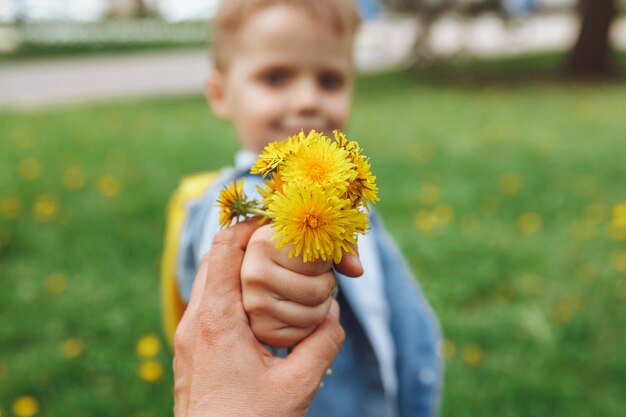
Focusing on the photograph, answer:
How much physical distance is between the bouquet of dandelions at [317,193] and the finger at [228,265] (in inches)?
4.6

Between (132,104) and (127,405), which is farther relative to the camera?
(132,104)

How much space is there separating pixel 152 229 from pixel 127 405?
1387 millimetres

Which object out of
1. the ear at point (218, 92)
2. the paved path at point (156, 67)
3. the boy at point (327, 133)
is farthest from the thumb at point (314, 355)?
the paved path at point (156, 67)

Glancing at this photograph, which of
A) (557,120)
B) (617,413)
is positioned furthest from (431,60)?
(617,413)

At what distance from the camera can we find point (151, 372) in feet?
7.19

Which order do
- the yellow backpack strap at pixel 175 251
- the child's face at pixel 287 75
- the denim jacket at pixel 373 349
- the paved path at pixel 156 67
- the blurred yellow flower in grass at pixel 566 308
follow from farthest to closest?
the paved path at pixel 156 67 → the blurred yellow flower in grass at pixel 566 308 → the yellow backpack strap at pixel 175 251 → the child's face at pixel 287 75 → the denim jacket at pixel 373 349

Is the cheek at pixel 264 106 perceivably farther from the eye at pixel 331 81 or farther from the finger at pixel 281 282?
the finger at pixel 281 282

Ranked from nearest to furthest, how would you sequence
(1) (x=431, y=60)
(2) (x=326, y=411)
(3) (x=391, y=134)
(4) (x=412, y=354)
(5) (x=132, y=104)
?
(2) (x=326, y=411)
(4) (x=412, y=354)
(3) (x=391, y=134)
(5) (x=132, y=104)
(1) (x=431, y=60)

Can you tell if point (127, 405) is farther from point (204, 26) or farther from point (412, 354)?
point (204, 26)

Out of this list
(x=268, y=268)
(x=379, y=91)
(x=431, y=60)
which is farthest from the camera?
(x=431, y=60)

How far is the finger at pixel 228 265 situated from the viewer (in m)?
0.82

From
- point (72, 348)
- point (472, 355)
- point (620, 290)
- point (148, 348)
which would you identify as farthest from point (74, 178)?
point (620, 290)

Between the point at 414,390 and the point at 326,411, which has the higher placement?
the point at 326,411

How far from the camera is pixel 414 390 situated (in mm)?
1562
